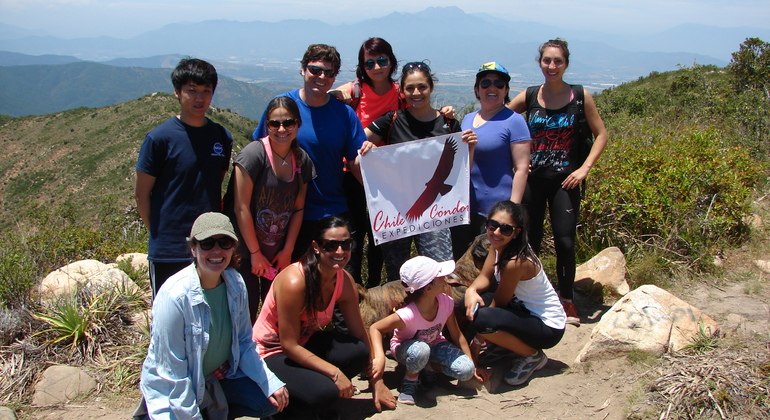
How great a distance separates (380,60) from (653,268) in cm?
369

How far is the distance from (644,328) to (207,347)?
318cm

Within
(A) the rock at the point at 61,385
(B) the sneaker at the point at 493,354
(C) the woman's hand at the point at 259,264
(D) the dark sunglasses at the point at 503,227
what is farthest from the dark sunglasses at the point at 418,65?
(A) the rock at the point at 61,385

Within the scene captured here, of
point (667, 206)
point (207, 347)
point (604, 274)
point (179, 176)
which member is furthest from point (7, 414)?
point (667, 206)

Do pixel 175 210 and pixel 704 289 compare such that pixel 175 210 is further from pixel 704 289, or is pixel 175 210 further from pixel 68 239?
pixel 68 239

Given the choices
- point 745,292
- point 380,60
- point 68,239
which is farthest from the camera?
point 68,239

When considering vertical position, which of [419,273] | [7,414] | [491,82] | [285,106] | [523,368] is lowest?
[7,414]

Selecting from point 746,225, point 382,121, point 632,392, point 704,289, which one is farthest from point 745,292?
point 382,121

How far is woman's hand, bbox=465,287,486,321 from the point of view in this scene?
3.81 m

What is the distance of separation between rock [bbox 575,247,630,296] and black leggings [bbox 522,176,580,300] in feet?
2.66

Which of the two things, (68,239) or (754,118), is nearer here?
(68,239)

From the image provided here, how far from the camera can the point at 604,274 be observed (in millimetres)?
5344

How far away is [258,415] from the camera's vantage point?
10.1 ft

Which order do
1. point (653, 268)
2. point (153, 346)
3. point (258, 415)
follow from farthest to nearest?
1. point (653, 268)
2. point (258, 415)
3. point (153, 346)

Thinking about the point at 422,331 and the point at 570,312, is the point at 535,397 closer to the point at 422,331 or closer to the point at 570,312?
the point at 422,331
